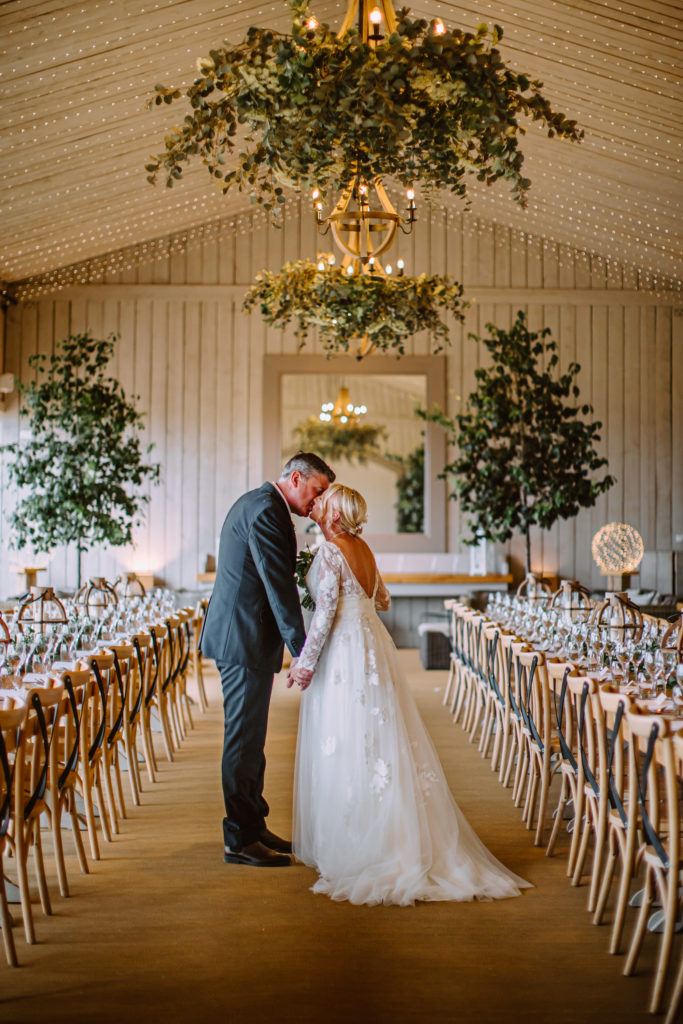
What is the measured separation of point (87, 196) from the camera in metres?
10.7

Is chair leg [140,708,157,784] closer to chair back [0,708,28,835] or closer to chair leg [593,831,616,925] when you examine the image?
chair back [0,708,28,835]

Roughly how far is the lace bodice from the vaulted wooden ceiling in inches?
195

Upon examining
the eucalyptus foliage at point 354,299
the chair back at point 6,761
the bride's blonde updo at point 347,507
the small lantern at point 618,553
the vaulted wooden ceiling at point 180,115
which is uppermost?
the vaulted wooden ceiling at point 180,115

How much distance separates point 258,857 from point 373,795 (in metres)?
0.76

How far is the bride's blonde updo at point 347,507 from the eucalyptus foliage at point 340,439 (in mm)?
9809

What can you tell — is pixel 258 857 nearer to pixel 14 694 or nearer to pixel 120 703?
pixel 120 703

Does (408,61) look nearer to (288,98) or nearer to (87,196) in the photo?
(288,98)

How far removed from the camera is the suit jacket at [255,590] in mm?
4301

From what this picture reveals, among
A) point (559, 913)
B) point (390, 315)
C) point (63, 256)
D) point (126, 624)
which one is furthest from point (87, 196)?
point (559, 913)

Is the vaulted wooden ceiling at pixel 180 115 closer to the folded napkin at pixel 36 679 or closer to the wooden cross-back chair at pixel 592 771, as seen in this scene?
the folded napkin at pixel 36 679

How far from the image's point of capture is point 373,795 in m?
4.11

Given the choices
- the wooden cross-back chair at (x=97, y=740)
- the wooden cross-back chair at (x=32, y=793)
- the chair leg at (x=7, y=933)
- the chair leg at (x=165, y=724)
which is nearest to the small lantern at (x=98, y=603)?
the chair leg at (x=165, y=724)

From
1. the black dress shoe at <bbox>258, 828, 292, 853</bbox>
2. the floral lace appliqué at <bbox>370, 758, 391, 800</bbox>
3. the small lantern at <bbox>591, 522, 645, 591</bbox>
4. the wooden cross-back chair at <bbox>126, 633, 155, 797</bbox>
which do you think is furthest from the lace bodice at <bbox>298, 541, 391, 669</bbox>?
the small lantern at <bbox>591, 522, 645, 591</bbox>

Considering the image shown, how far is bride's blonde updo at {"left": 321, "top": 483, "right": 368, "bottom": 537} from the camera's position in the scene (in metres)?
4.45
